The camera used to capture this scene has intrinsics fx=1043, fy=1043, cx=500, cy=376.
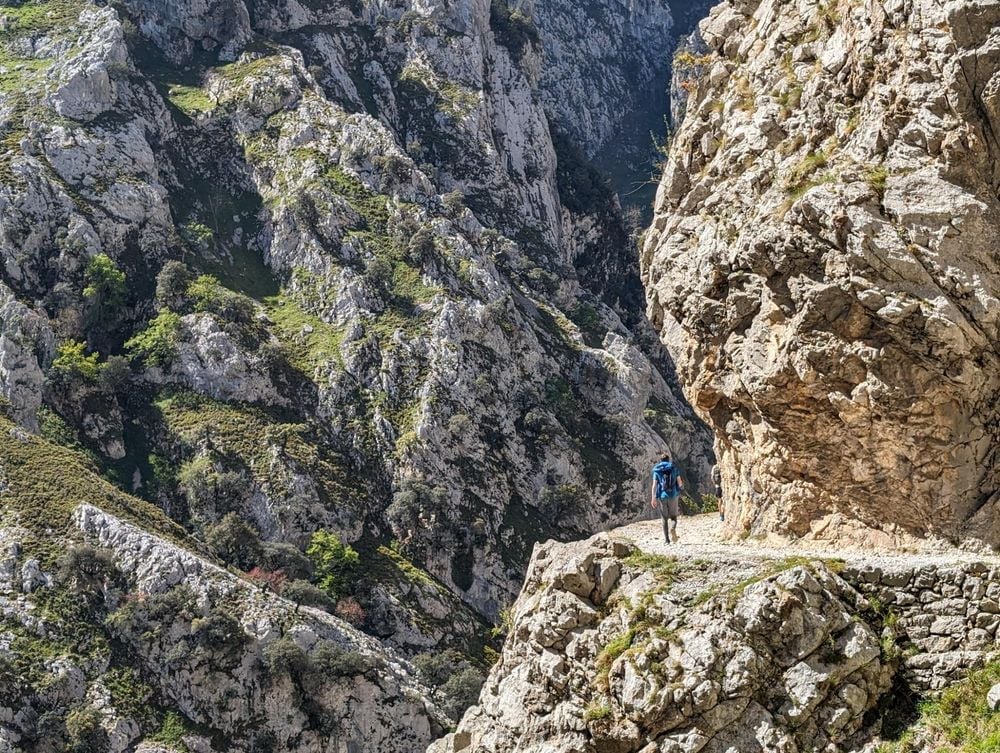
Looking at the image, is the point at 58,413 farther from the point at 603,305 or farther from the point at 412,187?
the point at 603,305

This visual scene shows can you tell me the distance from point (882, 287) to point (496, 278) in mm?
76903

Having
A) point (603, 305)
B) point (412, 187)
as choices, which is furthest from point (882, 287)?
point (603, 305)

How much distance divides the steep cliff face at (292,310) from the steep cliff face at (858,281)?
51.9m

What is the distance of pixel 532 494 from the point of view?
87938 millimetres

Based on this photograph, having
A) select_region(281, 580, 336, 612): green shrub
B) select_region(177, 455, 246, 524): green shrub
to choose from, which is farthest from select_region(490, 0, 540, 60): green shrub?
select_region(281, 580, 336, 612): green shrub

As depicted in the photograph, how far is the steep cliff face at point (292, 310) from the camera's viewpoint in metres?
79.9

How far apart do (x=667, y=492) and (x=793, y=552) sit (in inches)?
171

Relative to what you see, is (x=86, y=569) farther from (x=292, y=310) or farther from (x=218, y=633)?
(x=292, y=310)

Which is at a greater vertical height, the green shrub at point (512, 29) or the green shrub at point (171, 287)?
the green shrub at point (512, 29)

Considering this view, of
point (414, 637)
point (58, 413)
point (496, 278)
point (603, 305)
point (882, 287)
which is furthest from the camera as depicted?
point (603, 305)

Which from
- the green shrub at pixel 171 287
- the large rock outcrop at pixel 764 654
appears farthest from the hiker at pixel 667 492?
the green shrub at pixel 171 287

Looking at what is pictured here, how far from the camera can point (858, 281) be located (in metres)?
21.4

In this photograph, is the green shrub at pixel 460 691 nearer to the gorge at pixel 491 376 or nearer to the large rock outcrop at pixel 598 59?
the gorge at pixel 491 376

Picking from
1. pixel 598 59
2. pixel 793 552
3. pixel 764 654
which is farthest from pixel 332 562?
pixel 598 59
